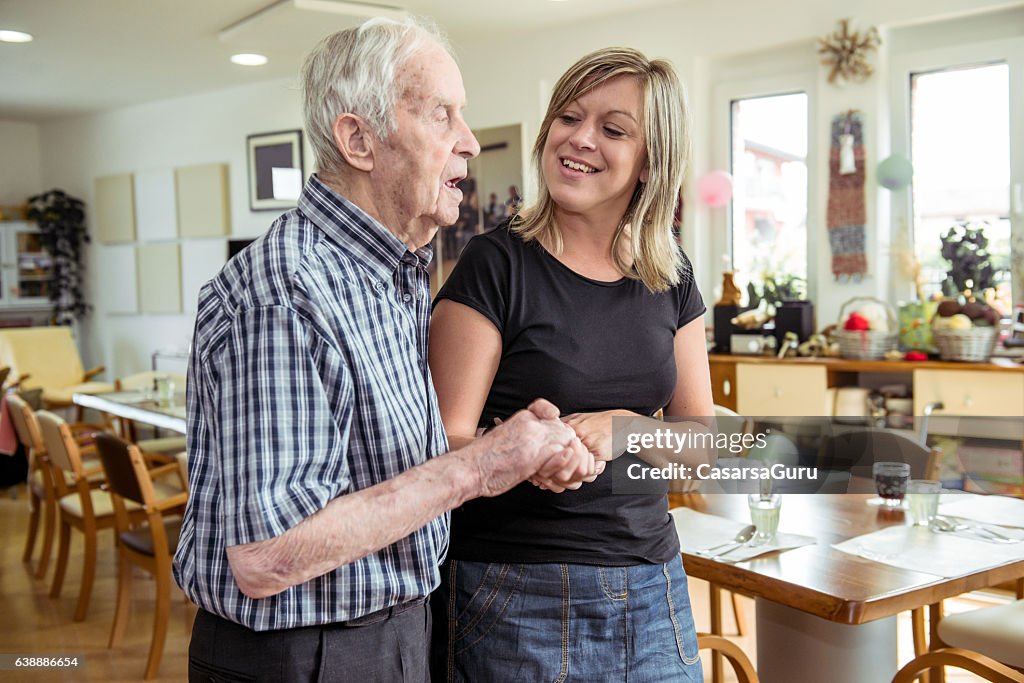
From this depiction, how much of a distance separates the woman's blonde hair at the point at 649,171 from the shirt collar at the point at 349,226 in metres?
0.35

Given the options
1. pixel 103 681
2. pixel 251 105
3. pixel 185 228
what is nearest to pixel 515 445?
pixel 103 681

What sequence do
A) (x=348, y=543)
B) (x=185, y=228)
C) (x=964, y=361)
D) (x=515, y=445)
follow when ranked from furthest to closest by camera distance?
(x=185, y=228) → (x=964, y=361) → (x=515, y=445) → (x=348, y=543)

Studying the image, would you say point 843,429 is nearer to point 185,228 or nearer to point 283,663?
point 283,663

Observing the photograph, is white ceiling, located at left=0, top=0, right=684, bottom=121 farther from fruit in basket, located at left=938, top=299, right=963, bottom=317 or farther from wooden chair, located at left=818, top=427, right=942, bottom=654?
wooden chair, located at left=818, top=427, right=942, bottom=654

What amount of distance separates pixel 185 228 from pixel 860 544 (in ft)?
24.8

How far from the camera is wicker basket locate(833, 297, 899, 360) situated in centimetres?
440

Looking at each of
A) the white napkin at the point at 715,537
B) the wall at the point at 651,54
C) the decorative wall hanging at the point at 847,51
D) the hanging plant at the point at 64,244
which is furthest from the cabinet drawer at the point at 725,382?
the hanging plant at the point at 64,244

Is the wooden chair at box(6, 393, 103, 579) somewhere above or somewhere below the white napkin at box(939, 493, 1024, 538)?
below

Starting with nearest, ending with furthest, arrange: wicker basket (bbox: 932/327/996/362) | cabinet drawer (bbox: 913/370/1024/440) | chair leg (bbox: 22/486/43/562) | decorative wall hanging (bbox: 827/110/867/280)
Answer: cabinet drawer (bbox: 913/370/1024/440), wicker basket (bbox: 932/327/996/362), decorative wall hanging (bbox: 827/110/867/280), chair leg (bbox: 22/486/43/562)

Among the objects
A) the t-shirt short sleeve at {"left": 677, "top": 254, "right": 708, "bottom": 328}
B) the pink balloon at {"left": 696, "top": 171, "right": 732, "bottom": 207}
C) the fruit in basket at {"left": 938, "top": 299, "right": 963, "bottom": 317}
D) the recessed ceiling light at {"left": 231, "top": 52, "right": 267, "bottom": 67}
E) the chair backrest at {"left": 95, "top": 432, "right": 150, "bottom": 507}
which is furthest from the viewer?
the recessed ceiling light at {"left": 231, "top": 52, "right": 267, "bottom": 67}

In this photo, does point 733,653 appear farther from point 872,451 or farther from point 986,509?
point 986,509

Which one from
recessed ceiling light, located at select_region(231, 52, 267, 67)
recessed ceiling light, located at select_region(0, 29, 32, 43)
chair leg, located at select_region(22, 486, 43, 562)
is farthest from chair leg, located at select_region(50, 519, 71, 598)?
recessed ceiling light, located at select_region(231, 52, 267, 67)

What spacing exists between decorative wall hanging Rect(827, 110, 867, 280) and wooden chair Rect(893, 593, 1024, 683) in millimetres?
2725

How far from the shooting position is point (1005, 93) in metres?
4.55
